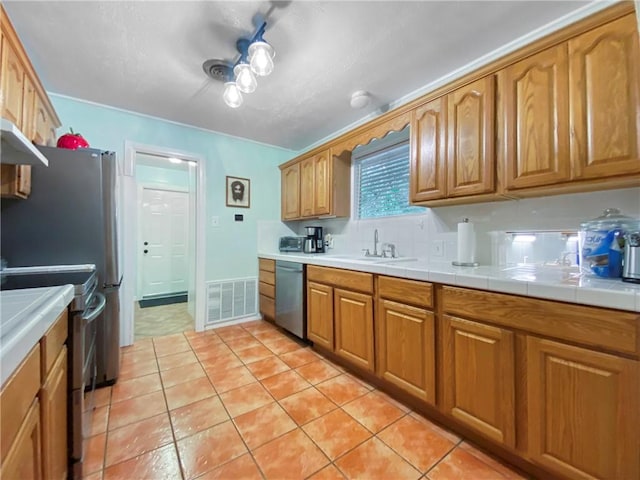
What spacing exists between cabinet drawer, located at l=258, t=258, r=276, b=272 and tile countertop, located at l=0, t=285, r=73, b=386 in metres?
2.04

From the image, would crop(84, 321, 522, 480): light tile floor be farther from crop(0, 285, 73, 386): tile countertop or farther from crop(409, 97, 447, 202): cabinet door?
crop(409, 97, 447, 202): cabinet door

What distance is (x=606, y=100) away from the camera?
1.20 metres

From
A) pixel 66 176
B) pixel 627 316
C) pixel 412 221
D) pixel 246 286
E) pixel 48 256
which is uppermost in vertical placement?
pixel 66 176

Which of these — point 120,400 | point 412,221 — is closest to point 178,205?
point 120,400

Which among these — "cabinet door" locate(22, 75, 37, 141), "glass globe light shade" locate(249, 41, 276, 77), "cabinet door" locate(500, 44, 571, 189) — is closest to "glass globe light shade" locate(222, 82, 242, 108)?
"glass globe light shade" locate(249, 41, 276, 77)

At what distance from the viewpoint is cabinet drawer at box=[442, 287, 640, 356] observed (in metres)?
0.93

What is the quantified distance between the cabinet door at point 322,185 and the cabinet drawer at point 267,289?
3.31 feet

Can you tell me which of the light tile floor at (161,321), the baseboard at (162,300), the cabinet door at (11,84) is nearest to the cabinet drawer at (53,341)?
the cabinet door at (11,84)

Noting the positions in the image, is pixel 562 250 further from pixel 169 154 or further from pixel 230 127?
pixel 169 154

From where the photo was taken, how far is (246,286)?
10.9 feet

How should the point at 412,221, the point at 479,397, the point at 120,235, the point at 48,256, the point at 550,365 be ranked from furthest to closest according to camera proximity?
the point at 120,235 → the point at 412,221 → the point at 48,256 → the point at 479,397 → the point at 550,365

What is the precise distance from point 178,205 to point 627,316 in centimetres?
547

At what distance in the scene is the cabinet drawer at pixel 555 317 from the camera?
931mm

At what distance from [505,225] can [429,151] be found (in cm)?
71
